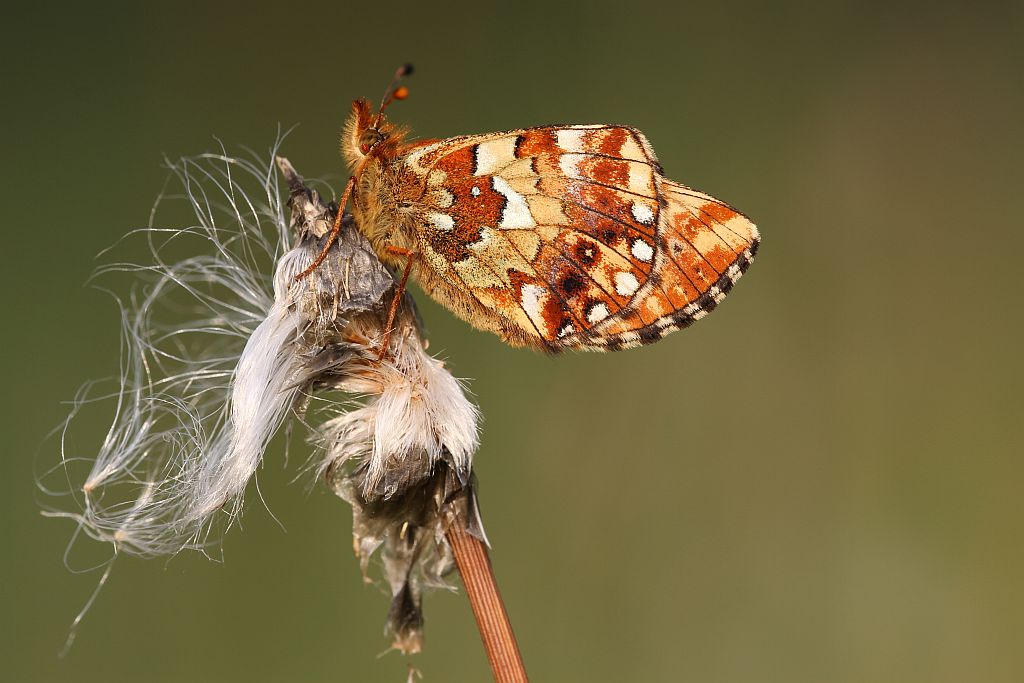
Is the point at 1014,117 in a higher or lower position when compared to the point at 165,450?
higher

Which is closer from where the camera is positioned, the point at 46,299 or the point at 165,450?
the point at 165,450

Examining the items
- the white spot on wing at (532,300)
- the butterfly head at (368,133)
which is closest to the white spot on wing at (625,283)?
the white spot on wing at (532,300)

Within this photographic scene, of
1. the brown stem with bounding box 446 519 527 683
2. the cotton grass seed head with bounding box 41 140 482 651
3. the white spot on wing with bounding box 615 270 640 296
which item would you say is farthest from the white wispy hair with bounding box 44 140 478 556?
the white spot on wing with bounding box 615 270 640 296

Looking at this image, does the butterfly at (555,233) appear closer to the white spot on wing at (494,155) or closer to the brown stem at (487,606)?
the white spot on wing at (494,155)

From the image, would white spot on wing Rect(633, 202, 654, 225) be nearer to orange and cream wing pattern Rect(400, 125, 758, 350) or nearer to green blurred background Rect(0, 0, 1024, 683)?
orange and cream wing pattern Rect(400, 125, 758, 350)

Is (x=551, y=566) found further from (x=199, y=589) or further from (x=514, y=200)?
(x=514, y=200)

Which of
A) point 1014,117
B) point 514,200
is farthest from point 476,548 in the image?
point 1014,117

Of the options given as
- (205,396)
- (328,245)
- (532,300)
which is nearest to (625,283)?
(532,300)

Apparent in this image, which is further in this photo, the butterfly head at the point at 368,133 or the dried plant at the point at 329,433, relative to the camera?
the butterfly head at the point at 368,133
